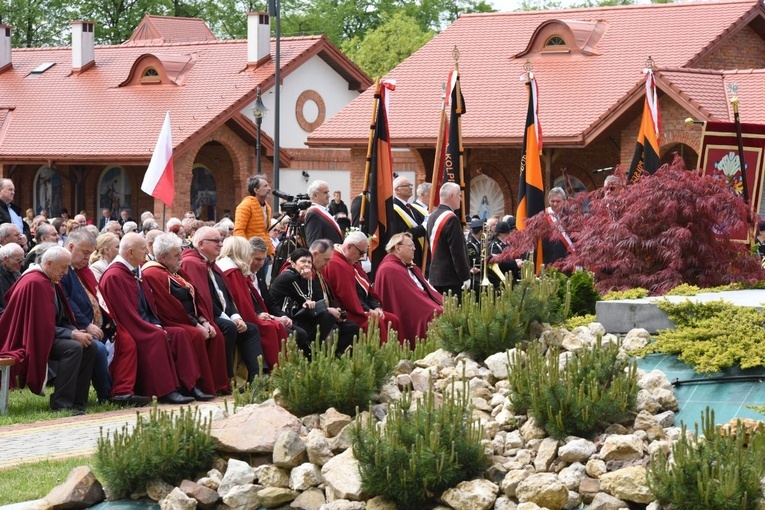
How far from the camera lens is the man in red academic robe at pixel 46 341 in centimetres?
1229

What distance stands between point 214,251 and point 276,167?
20014mm

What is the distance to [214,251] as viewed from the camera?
44.7ft

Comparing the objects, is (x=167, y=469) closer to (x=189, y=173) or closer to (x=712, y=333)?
(x=712, y=333)

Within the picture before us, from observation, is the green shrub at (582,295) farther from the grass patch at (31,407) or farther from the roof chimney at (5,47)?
the roof chimney at (5,47)

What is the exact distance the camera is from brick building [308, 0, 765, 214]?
95.8 ft

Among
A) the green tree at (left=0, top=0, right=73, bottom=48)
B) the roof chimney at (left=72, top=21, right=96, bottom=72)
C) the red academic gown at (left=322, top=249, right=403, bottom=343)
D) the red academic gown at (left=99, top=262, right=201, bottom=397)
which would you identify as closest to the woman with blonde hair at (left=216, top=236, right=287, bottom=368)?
the red academic gown at (left=322, top=249, right=403, bottom=343)

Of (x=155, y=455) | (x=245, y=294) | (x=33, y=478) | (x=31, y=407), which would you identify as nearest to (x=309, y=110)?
(x=245, y=294)

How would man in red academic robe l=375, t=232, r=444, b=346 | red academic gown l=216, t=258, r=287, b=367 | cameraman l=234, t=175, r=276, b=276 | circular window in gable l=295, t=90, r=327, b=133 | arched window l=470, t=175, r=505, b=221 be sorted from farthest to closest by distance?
circular window in gable l=295, t=90, r=327, b=133
arched window l=470, t=175, r=505, b=221
cameraman l=234, t=175, r=276, b=276
man in red academic robe l=375, t=232, r=444, b=346
red academic gown l=216, t=258, r=287, b=367

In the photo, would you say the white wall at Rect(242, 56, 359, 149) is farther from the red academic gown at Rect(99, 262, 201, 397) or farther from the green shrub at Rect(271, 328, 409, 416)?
the green shrub at Rect(271, 328, 409, 416)

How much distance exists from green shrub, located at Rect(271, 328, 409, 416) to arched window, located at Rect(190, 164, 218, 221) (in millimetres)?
30777

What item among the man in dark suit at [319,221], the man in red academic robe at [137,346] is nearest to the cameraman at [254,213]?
the man in dark suit at [319,221]

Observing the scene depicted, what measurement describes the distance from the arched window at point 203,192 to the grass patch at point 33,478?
30.2 m

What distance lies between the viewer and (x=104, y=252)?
1412 cm

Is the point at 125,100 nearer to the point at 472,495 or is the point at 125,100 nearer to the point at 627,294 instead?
the point at 627,294
